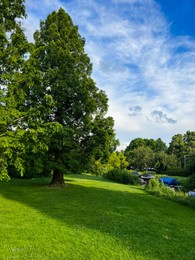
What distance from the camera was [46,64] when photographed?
17.3 m

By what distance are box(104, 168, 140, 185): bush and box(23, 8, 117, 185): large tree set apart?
41.2 feet

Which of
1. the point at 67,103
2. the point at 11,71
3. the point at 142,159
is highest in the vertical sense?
the point at 67,103

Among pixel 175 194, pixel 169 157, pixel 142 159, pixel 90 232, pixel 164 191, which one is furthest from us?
pixel 142 159

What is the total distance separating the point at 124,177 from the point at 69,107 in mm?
15445

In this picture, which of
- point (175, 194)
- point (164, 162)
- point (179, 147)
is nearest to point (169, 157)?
point (164, 162)

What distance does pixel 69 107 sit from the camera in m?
17.4

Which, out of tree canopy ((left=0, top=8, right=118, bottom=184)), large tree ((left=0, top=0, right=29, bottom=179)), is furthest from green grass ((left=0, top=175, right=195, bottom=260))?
tree canopy ((left=0, top=8, right=118, bottom=184))

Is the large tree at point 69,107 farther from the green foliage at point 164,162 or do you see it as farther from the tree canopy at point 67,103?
the green foliage at point 164,162

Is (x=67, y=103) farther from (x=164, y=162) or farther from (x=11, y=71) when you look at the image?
(x=164, y=162)

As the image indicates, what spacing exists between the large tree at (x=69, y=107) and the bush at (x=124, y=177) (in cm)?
1255

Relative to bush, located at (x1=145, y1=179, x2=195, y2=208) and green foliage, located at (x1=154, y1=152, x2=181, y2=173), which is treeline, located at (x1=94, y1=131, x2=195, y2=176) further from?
bush, located at (x1=145, y1=179, x2=195, y2=208)

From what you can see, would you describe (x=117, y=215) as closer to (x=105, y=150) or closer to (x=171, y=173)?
(x=105, y=150)

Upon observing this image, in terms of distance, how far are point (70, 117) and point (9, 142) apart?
307 inches

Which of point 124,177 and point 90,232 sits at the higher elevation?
point 124,177
